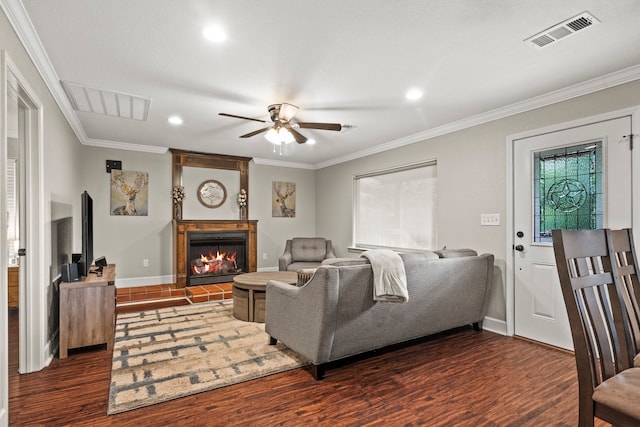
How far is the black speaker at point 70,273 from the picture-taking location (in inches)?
115

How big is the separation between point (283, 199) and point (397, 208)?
8.41 feet

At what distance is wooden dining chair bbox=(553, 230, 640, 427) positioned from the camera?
3.85ft

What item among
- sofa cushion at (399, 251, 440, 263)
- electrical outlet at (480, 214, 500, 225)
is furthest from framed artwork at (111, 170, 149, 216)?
electrical outlet at (480, 214, 500, 225)

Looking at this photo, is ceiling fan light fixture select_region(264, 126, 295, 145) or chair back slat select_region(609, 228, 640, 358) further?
ceiling fan light fixture select_region(264, 126, 295, 145)

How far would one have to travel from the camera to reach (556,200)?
3176 millimetres

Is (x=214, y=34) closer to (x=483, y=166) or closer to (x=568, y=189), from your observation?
(x=483, y=166)

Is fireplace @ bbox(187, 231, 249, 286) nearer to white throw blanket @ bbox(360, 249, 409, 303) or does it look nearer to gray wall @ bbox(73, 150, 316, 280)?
gray wall @ bbox(73, 150, 316, 280)

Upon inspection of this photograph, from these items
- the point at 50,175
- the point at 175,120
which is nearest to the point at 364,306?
the point at 50,175

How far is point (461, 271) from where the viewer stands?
3.19 meters

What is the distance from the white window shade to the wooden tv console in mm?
3721

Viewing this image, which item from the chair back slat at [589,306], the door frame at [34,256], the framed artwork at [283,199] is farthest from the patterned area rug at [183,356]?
the framed artwork at [283,199]

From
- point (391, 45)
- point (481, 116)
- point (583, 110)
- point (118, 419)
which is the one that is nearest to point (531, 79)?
point (583, 110)

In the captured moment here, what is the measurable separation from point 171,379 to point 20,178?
1878mm

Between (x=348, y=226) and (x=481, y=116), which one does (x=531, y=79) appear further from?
(x=348, y=226)
